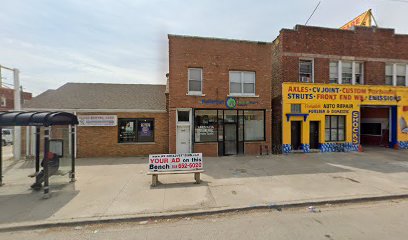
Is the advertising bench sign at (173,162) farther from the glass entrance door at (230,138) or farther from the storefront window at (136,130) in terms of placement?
the storefront window at (136,130)

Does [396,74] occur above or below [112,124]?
above

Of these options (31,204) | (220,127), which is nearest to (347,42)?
(220,127)

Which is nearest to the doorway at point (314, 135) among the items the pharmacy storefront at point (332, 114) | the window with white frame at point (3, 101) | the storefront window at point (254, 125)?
the pharmacy storefront at point (332, 114)

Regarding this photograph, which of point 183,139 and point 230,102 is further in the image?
point 230,102

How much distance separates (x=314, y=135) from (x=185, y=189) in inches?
466

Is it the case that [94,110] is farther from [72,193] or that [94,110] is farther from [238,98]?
[238,98]

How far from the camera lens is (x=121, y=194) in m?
6.41

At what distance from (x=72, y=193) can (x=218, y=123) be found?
8637 millimetres

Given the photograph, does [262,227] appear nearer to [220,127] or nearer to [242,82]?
[220,127]

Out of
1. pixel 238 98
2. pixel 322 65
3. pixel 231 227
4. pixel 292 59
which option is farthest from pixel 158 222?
pixel 322 65

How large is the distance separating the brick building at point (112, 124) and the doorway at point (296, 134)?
8.96m

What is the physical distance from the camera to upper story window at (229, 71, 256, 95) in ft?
43.9

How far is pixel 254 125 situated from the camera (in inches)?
537

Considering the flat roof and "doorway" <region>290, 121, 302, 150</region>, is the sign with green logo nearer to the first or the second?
the flat roof
